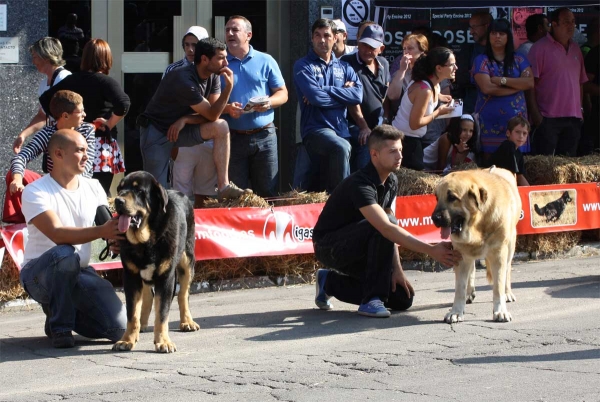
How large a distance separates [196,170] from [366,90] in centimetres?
229

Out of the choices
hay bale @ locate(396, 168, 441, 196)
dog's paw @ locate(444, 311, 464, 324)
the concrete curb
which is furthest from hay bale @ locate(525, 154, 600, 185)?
dog's paw @ locate(444, 311, 464, 324)

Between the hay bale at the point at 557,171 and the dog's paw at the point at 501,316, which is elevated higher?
the hay bale at the point at 557,171

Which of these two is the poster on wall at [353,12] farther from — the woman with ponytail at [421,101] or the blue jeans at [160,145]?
the blue jeans at [160,145]

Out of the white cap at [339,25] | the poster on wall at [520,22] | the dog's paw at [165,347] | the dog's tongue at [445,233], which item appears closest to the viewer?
the dog's paw at [165,347]

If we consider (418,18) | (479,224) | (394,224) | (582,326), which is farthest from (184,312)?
(418,18)

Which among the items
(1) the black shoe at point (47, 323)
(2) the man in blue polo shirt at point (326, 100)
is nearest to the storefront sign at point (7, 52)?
(2) the man in blue polo shirt at point (326, 100)

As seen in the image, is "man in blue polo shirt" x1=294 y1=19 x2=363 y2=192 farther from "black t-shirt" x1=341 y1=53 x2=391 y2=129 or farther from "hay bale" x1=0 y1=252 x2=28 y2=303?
"hay bale" x1=0 y1=252 x2=28 y2=303

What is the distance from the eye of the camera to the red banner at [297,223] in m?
9.45

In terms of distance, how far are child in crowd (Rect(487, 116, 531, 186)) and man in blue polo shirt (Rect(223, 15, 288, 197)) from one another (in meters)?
2.42

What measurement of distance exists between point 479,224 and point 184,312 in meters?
2.35

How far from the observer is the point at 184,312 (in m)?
7.82

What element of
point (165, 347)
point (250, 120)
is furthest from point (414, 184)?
point (165, 347)

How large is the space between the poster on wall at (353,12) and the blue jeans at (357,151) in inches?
82.4

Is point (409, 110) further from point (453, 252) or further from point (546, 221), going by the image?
point (453, 252)
